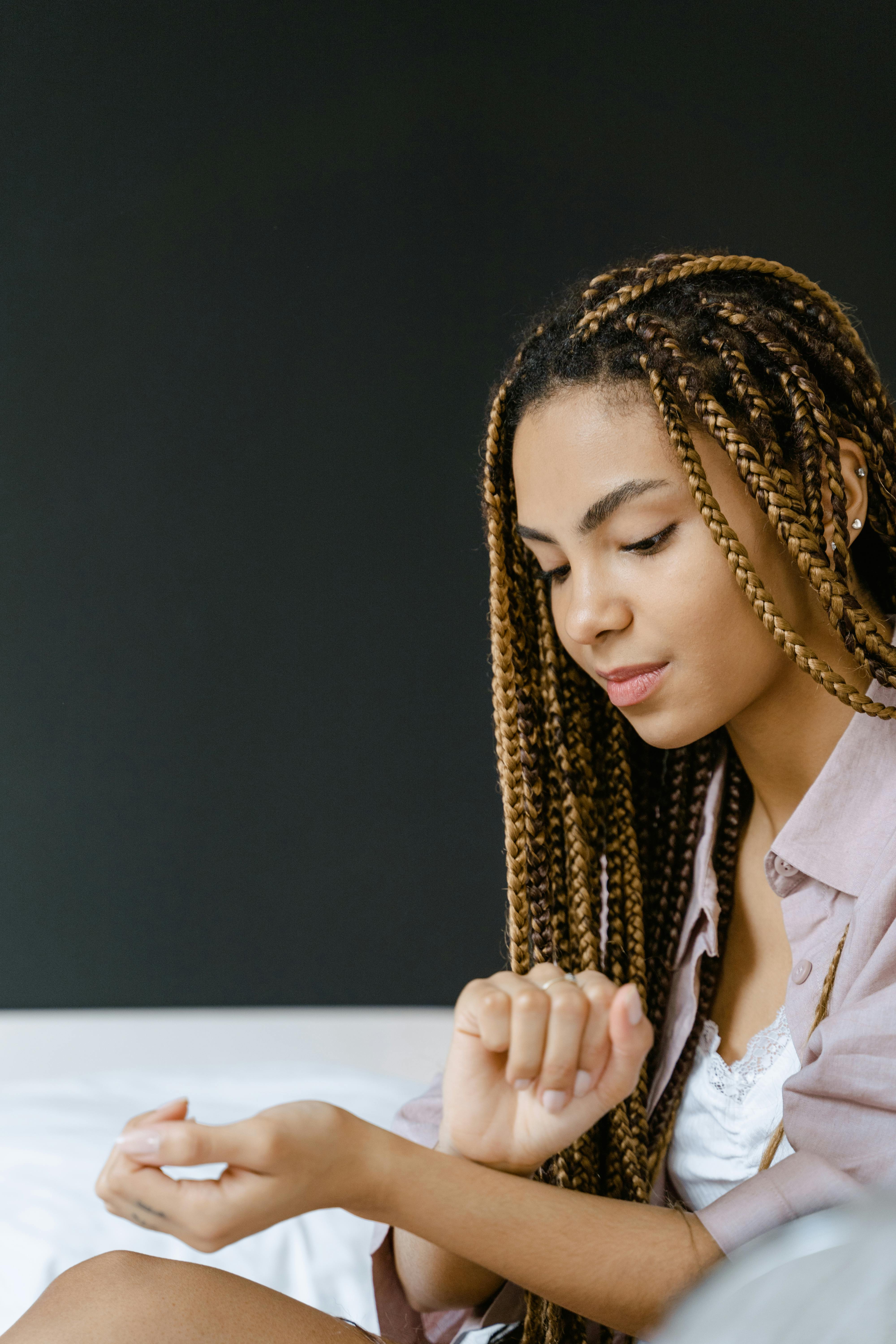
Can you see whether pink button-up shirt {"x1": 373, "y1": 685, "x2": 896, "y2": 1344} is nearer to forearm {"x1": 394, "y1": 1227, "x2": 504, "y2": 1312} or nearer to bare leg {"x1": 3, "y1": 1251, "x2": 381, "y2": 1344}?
forearm {"x1": 394, "y1": 1227, "x2": 504, "y2": 1312}

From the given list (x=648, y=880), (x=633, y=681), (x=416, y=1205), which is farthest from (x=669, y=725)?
(x=416, y=1205)

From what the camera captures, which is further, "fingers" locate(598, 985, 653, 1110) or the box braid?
the box braid

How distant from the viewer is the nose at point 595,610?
3.46 ft

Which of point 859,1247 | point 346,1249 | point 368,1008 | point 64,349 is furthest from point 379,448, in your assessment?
point 859,1247

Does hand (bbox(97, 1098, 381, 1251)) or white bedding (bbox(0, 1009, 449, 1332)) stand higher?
hand (bbox(97, 1098, 381, 1251))

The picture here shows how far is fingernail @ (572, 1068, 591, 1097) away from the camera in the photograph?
2.53 ft

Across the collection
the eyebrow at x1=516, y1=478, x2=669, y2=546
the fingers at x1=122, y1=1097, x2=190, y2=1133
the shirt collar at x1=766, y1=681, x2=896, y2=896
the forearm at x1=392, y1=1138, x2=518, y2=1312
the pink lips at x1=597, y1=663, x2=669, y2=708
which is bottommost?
the forearm at x1=392, y1=1138, x2=518, y2=1312

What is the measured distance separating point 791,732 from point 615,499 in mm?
318

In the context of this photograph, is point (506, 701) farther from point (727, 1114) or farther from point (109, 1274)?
point (109, 1274)

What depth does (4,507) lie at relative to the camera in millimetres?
2297

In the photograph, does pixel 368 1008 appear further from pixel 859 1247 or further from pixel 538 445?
pixel 859 1247

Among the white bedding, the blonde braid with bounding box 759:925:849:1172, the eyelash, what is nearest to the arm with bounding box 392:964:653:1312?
the blonde braid with bounding box 759:925:849:1172

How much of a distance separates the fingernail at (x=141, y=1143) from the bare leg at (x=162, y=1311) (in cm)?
22

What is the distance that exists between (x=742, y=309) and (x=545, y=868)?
0.61 m
